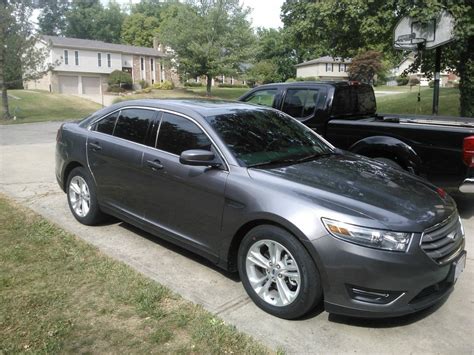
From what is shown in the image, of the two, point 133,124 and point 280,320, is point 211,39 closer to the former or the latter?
point 133,124

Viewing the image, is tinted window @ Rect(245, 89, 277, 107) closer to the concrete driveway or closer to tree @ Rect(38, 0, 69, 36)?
the concrete driveway

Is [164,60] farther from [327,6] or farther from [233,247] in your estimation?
[233,247]

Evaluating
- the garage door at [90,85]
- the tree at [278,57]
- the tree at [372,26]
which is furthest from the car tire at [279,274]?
the tree at [278,57]

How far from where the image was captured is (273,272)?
138 inches

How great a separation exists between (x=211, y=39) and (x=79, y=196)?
3883cm

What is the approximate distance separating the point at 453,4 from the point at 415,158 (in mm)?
6589

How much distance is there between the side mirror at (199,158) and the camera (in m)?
3.81

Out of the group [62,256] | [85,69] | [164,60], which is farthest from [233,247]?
[85,69]

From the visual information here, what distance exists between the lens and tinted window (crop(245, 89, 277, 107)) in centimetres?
775

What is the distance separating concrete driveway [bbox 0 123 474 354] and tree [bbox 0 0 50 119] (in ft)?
63.9

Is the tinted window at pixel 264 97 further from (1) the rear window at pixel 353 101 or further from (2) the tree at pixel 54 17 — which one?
(2) the tree at pixel 54 17

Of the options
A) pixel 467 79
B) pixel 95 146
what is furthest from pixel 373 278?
pixel 467 79

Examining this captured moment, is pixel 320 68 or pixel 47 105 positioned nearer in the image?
pixel 47 105

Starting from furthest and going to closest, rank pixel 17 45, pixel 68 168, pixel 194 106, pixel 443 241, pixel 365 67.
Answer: pixel 365 67 < pixel 17 45 < pixel 68 168 < pixel 194 106 < pixel 443 241
